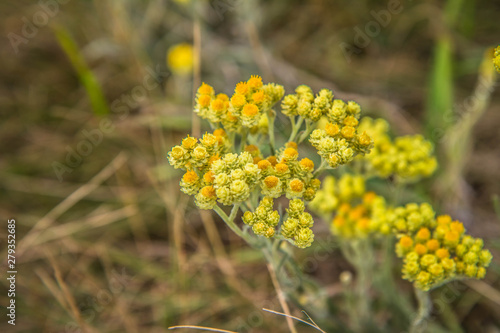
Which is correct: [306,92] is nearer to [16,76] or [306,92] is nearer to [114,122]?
[114,122]

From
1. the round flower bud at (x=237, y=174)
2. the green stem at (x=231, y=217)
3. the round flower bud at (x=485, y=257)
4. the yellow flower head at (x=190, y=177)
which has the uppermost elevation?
the yellow flower head at (x=190, y=177)

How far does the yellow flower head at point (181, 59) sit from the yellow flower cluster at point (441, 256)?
2522 millimetres

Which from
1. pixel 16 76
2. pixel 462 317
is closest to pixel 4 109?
pixel 16 76

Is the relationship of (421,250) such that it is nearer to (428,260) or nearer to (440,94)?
(428,260)

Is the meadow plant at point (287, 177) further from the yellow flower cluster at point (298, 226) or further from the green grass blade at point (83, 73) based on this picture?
the green grass blade at point (83, 73)

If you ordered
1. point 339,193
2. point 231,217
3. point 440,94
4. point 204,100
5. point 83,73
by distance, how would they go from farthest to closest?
1. point 83,73
2. point 440,94
3. point 339,193
4. point 204,100
5. point 231,217

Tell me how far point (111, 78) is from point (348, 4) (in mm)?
2309

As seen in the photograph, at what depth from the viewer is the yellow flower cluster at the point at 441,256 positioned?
157 centimetres

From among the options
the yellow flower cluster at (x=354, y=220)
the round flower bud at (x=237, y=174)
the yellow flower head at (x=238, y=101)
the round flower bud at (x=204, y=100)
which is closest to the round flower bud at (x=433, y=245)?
the yellow flower cluster at (x=354, y=220)

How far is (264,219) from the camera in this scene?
1.47 meters

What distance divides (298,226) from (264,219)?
121mm

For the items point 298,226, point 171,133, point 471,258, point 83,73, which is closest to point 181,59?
point 171,133

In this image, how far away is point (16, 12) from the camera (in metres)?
4.18

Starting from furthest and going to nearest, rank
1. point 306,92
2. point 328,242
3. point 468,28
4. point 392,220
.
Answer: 1. point 468,28
2. point 328,242
3. point 392,220
4. point 306,92
